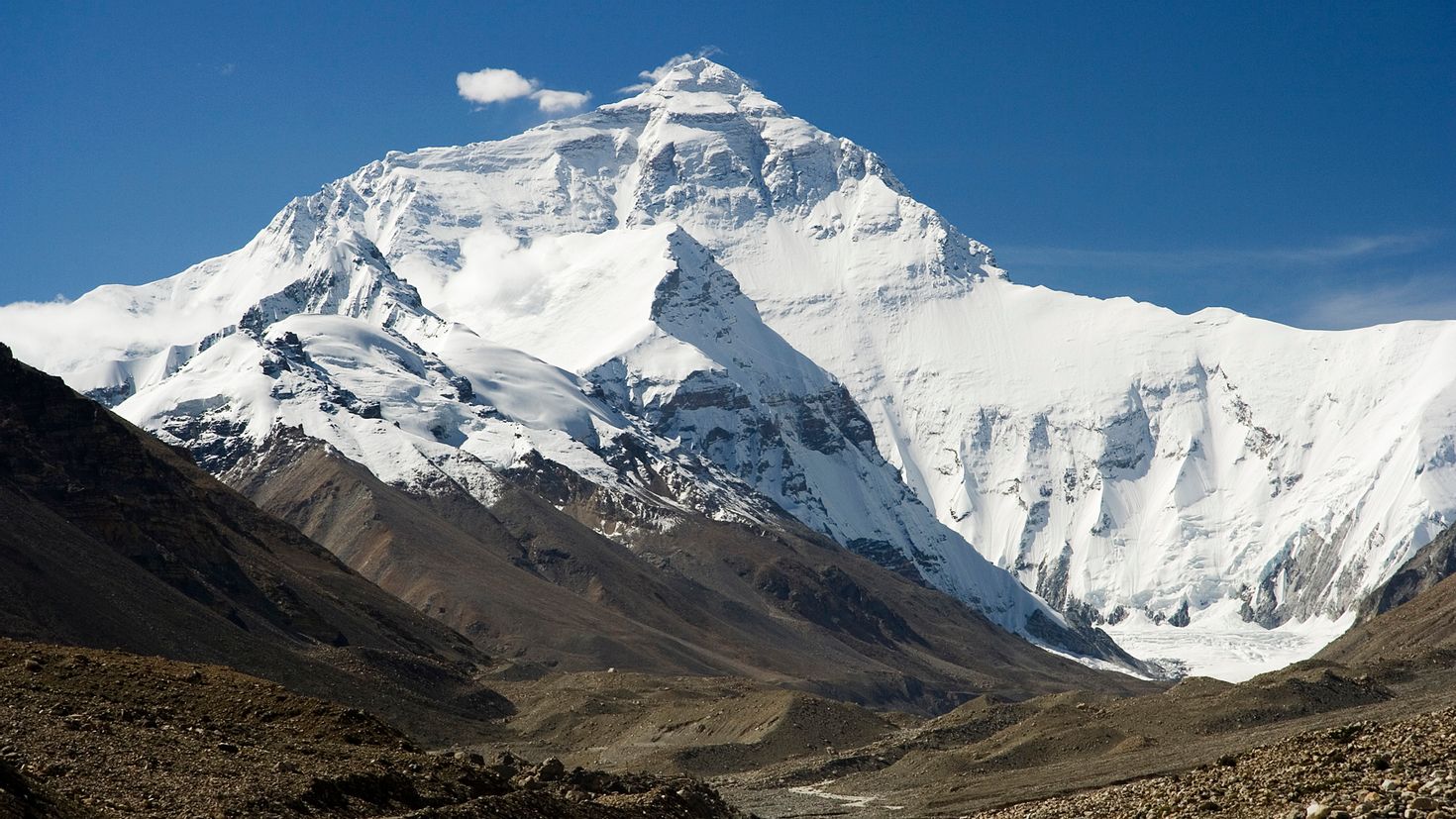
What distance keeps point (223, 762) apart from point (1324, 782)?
97.4 ft

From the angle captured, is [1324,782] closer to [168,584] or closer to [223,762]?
[223,762]

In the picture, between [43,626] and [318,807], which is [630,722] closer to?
[43,626]

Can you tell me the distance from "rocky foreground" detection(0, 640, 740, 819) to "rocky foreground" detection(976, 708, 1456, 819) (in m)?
17.8

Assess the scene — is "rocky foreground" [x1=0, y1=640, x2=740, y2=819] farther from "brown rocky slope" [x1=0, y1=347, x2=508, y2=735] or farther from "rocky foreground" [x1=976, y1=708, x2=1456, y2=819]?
"brown rocky slope" [x1=0, y1=347, x2=508, y2=735]

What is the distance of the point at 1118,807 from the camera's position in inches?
1935

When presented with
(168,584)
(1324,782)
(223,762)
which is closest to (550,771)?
(223,762)

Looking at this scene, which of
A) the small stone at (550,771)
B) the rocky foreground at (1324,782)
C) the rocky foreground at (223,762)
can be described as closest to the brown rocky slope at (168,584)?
the rocky foreground at (223,762)

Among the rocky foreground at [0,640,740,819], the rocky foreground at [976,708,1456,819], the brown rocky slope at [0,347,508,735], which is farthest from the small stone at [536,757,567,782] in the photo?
the brown rocky slope at [0,347,508,735]

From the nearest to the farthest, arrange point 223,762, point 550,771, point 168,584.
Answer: point 223,762, point 550,771, point 168,584

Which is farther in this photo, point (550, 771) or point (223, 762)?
point (550, 771)

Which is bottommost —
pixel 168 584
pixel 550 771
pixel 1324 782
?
pixel 550 771

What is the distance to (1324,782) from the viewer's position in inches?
1603

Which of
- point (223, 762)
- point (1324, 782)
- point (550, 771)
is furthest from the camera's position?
point (550, 771)

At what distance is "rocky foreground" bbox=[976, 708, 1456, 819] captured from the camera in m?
35.0
